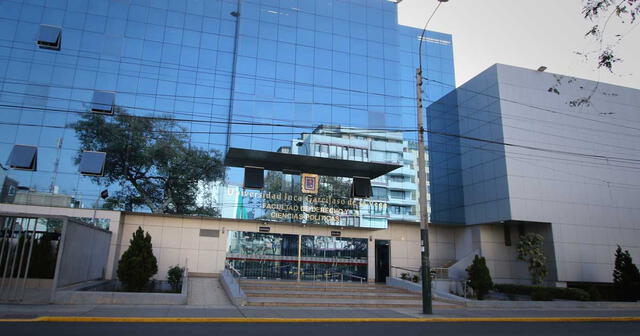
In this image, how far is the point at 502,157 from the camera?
92.0ft

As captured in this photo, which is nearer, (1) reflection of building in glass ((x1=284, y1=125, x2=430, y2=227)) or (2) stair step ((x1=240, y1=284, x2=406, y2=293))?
(2) stair step ((x1=240, y1=284, x2=406, y2=293))

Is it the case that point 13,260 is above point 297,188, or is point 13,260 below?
below

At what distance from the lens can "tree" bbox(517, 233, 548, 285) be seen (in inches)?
1008

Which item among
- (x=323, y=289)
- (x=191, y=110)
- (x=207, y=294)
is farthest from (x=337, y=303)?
(x=191, y=110)

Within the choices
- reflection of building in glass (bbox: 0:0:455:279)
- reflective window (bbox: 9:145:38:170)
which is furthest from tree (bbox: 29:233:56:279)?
reflective window (bbox: 9:145:38:170)

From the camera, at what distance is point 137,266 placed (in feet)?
55.3

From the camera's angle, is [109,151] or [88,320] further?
[109,151]

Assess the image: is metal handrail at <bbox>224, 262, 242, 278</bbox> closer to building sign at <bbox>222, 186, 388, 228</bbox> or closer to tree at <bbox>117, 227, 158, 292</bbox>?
building sign at <bbox>222, 186, 388, 228</bbox>

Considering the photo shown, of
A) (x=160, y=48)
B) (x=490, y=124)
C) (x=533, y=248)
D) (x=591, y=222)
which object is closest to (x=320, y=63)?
(x=160, y=48)

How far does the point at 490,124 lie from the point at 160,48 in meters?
23.0

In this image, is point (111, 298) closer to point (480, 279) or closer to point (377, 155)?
point (377, 155)

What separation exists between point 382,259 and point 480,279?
340 inches

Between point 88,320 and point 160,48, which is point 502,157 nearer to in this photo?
point 160,48

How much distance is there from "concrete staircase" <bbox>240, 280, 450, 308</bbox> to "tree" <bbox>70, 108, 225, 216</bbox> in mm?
7244
